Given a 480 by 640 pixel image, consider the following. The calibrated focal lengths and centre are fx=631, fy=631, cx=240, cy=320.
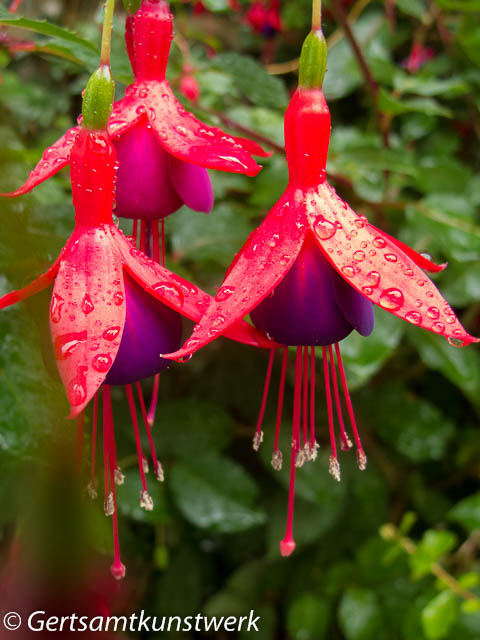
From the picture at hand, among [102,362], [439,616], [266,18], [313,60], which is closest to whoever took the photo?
[102,362]

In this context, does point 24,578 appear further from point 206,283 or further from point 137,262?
point 206,283

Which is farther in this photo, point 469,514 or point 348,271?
point 469,514

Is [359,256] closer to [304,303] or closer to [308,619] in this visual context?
[304,303]

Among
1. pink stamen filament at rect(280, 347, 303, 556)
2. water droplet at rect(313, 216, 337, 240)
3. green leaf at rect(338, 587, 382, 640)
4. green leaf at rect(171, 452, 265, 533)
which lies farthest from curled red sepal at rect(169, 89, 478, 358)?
green leaf at rect(338, 587, 382, 640)

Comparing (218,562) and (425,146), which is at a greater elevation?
(425,146)

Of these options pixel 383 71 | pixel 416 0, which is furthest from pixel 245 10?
pixel 383 71

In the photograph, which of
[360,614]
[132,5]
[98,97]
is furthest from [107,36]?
[360,614]

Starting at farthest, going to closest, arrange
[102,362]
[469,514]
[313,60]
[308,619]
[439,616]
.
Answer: [308,619] < [469,514] < [439,616] < [313,60] < [102,362]
